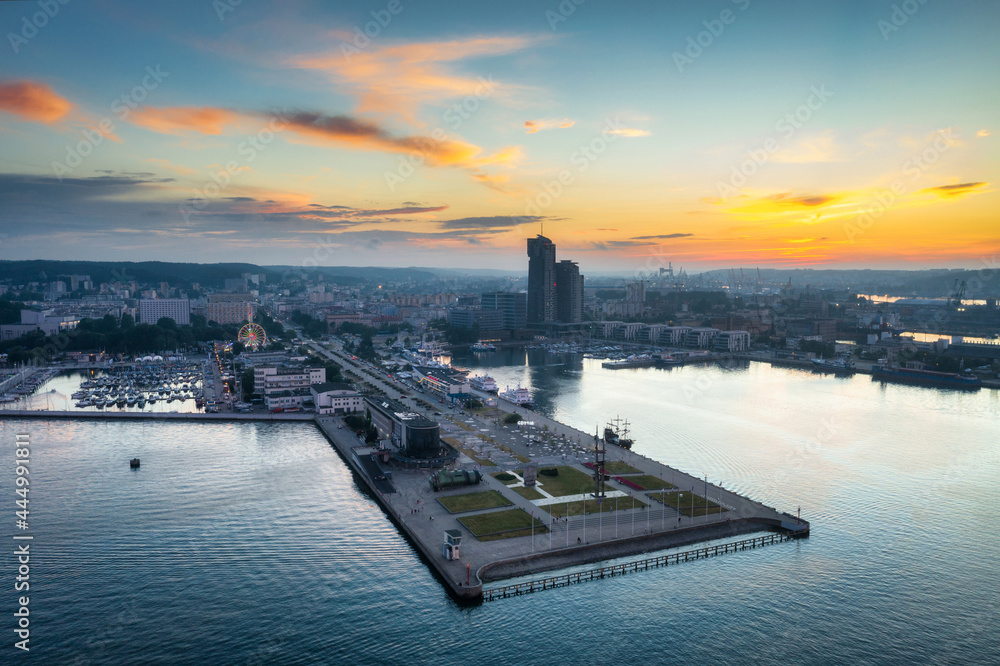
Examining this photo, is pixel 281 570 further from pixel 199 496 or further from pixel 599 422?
pixel 599 422

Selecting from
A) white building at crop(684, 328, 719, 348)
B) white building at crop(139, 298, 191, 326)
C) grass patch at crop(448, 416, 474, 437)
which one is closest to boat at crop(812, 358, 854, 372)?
white building at crop(684, 328, 719, 348)

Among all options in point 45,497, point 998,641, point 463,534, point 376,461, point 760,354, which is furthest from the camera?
point 760,354

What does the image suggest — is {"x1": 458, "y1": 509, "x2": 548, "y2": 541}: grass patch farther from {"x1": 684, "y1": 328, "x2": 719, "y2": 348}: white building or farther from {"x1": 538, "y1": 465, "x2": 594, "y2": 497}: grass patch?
{"x1": 684, "y1": 328, "x2": 719, "y2": 348}: white building

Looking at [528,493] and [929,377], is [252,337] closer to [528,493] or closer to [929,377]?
[528,493]

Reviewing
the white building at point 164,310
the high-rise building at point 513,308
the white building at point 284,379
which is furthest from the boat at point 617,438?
the white building at point 164,310

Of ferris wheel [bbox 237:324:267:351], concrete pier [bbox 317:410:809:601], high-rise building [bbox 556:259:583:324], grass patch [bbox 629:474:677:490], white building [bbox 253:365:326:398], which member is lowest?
concrete pier [bbox 317:410:809:601]

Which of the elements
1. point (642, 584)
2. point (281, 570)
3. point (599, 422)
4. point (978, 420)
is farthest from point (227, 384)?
point (978, 420)

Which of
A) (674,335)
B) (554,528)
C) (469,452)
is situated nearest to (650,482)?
(554,528)
